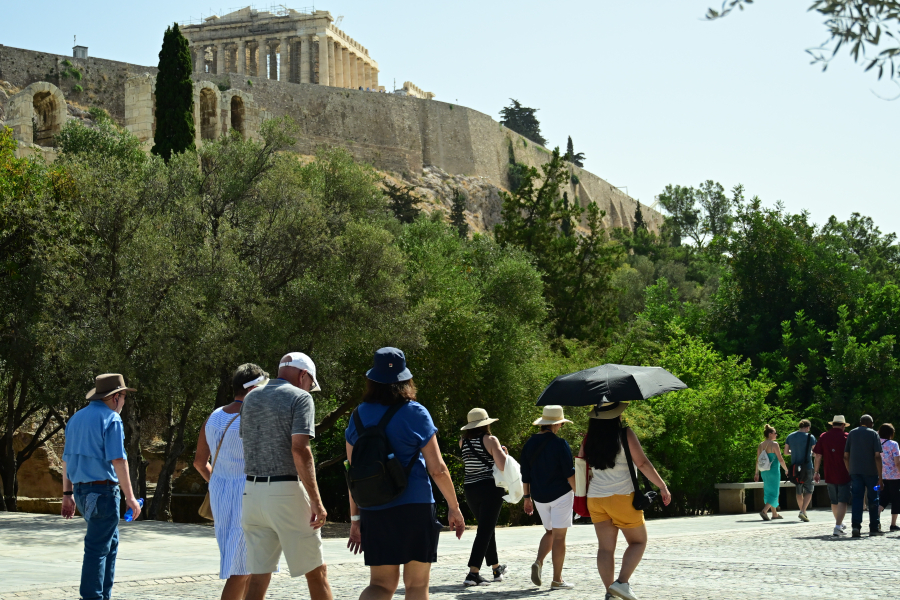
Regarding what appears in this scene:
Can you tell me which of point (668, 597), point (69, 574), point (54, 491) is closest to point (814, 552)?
point (668, 597)

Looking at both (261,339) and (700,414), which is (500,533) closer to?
(261,339)

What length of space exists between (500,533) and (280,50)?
79.4m

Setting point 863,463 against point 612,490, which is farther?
point 863,463

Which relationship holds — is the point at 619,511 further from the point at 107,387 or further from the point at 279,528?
the point at 107,387

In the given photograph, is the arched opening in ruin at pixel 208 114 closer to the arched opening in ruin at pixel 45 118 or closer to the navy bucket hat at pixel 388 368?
the arched opening in ruin at pixel 45 118

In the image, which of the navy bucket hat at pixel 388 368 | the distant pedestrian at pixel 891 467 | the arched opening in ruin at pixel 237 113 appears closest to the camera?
the navy bucket hat at pixel 388 368

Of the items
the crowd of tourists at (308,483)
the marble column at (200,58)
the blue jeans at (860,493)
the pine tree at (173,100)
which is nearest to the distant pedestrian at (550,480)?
the crowd of tourists at (308,483)

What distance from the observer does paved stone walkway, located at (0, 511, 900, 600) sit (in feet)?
22.9

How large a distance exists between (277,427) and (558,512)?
11.2ft

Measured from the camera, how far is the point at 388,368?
4785 millimetres

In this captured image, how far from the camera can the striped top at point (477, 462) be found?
26.1 feet

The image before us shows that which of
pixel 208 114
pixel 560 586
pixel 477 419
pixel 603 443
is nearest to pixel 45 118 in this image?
pixel 208 114

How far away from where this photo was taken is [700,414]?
2062 cm

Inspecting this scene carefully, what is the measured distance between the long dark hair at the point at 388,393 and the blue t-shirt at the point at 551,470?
330 cm
